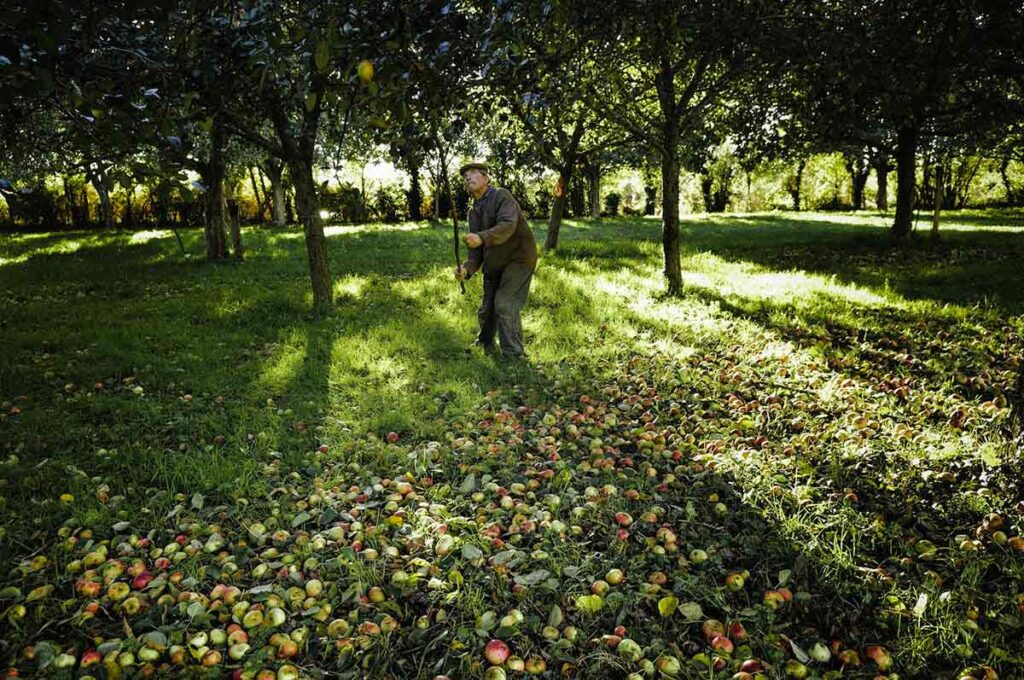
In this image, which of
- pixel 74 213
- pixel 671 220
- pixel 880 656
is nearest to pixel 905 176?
pixel 671 220

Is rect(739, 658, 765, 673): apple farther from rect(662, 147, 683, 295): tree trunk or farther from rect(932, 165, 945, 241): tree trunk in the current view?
rect(932, 165, 945, 241): tree trunk

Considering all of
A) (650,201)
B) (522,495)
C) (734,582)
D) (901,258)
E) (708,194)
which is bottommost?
(734,582)

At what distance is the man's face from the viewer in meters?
6.25

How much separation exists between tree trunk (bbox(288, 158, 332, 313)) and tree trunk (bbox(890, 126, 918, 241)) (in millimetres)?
15452

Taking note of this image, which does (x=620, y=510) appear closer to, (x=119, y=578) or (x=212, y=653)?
(x=212, y=653)

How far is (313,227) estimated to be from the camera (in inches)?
349

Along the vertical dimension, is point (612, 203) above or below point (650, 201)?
below

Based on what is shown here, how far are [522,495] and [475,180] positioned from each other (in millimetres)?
3875

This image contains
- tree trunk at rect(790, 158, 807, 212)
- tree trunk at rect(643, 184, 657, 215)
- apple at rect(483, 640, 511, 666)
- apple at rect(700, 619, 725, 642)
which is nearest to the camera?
apple at rect(483, 640, 511, 666)

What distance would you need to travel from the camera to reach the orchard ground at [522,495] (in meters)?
2.71

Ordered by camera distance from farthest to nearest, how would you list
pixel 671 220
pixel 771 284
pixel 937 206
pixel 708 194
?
pixel 708 194 < pixel 937 206 < pixel 771 284 < pixel 671 220

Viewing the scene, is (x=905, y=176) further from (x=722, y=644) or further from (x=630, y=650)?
(x=630, y=650)

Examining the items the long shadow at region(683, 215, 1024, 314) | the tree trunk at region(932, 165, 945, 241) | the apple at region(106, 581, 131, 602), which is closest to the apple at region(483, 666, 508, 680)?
the apple at region(106, 581, 131, 602)

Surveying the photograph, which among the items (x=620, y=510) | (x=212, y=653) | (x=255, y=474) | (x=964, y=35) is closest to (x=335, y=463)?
(x=255, y=474)
